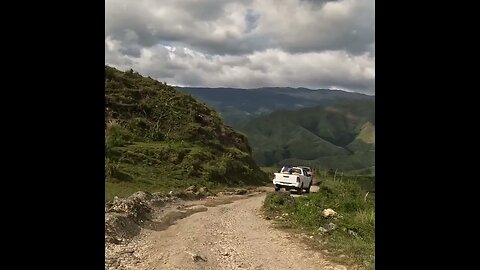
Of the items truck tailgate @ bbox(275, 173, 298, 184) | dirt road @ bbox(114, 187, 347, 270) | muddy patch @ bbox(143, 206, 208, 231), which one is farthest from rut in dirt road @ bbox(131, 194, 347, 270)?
truck tailgate @ bbox(275, 173, 298, 184)

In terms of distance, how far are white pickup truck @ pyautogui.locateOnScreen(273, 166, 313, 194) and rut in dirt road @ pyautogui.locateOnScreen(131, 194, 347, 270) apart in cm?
1214

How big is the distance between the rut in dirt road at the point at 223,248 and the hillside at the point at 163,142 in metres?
6.63

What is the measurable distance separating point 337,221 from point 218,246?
4.64m

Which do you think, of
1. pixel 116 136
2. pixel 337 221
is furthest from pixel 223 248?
pixel 116 136

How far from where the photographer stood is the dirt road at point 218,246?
9.70 meters

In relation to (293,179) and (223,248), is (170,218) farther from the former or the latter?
(293,179)

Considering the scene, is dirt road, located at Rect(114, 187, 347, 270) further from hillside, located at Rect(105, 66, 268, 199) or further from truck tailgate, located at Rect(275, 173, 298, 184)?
truck tailgate, located at Rect(275, 173, 298, 184)

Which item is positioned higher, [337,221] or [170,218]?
[337,221]

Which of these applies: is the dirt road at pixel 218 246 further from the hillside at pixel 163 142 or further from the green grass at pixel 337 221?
the hillside at pixel 163 142

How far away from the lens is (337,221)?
46.9ft

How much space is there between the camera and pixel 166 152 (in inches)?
1310

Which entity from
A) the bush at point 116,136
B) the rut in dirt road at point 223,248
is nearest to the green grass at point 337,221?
the rut in dirt road at point 223,248

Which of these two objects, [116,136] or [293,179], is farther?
[116,136]
